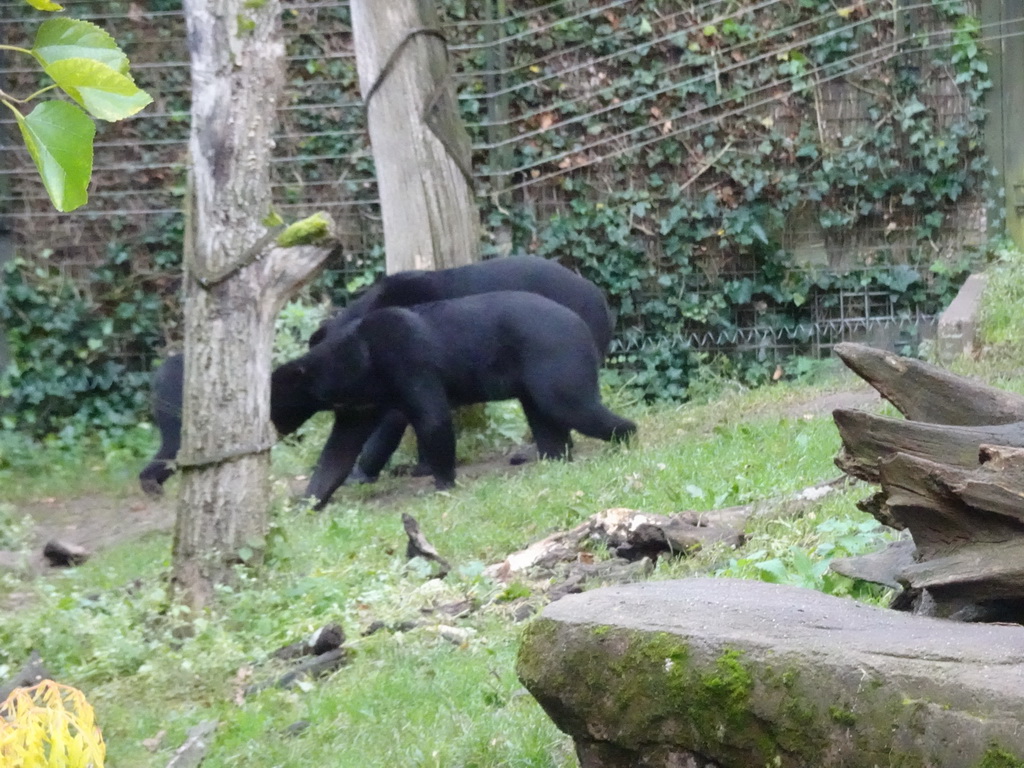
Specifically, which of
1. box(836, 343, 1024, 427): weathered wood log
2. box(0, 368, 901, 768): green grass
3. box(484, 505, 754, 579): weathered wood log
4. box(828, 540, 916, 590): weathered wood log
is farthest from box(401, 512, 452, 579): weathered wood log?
box(836, 343, 1024, 427): weathered wood log

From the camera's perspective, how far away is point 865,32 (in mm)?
11008

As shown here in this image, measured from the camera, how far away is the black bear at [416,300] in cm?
871

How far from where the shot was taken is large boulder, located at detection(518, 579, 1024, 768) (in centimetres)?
221

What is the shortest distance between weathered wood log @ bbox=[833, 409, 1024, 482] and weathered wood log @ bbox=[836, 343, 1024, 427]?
0.15 metres

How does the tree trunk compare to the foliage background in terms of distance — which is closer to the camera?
the tree trunk

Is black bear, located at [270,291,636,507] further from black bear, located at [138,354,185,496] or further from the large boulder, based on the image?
the large boulder

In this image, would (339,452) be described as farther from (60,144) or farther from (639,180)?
(60,144)

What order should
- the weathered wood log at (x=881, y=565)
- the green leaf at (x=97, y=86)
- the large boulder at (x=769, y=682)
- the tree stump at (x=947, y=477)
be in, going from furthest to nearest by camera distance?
1. the weathered wood log at (x=881, y=565)
2. the tree stump at (x=947, y=477)
3. the large boulder at (x=769, y=682)
4. the green leaf at (x=97, y=86)

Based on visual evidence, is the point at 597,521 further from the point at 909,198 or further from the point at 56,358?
the point at 56,358

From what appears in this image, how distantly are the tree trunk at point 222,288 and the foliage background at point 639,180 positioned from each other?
5855mm

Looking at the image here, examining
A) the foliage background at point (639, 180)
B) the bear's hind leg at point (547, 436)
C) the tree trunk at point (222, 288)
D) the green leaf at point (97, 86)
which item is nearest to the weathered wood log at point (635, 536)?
the tree trunk at point (222, 288)

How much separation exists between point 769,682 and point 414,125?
7.06 meters

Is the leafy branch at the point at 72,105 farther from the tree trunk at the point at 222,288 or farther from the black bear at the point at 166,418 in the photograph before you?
the black bear at the point at 166,418

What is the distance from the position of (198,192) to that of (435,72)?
4.14m
